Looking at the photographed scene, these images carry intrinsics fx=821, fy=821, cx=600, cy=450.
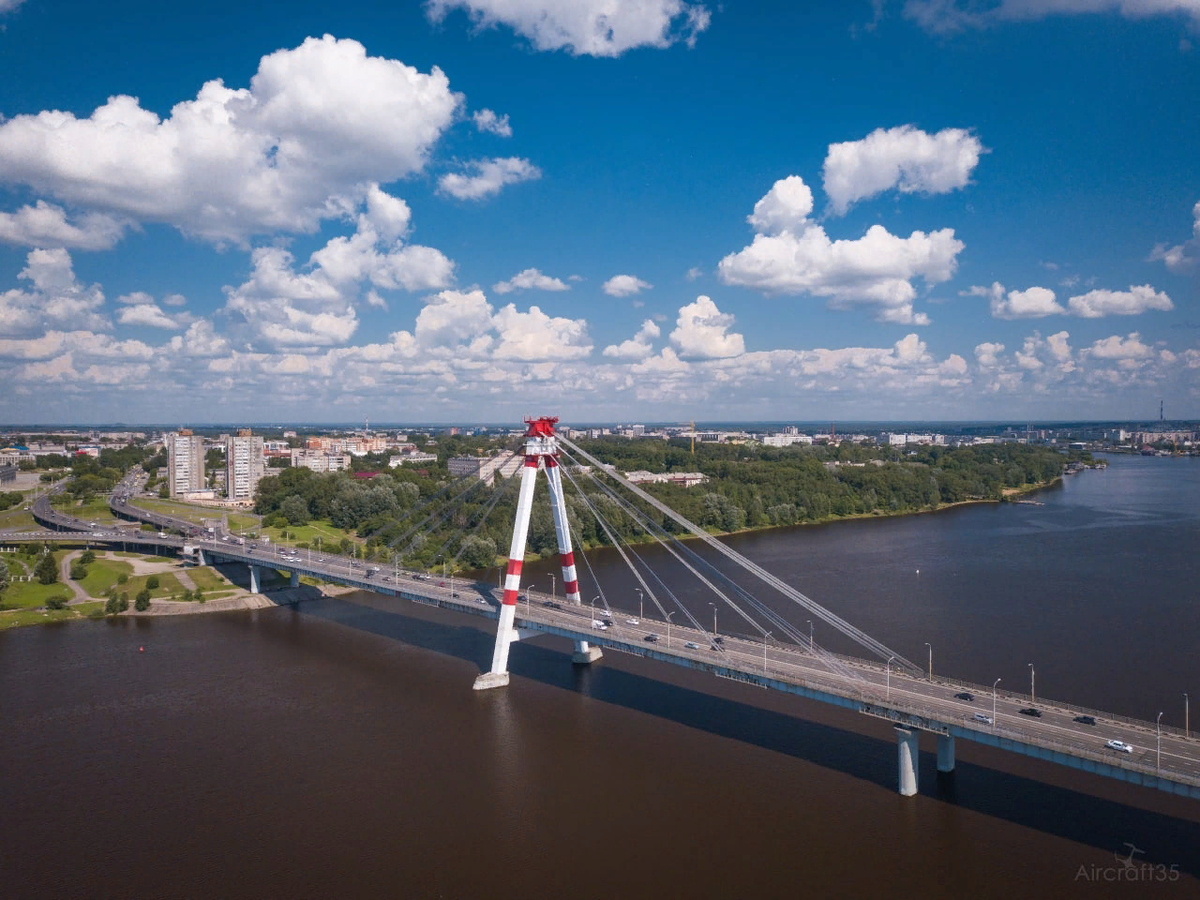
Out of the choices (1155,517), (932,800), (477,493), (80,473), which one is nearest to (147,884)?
(932,800)

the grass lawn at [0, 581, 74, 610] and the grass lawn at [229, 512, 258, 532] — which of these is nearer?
the grass lawn at [0, 581, 74, 610]

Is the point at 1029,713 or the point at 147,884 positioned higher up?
the point at 1029,713

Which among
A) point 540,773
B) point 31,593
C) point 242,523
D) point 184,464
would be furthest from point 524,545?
point 184,464

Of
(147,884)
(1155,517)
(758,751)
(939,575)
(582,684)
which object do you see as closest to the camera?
(147,884)

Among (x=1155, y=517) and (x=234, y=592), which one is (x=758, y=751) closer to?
(x=234, y=592)

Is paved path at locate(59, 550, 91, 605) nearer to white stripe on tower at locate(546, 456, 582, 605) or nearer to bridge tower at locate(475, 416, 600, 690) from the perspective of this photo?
bridge tower at locate(475, 416, 600, 690)

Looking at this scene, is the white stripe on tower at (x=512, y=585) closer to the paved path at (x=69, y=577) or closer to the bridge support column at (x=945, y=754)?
the bridge support column at (x=945, y=754)

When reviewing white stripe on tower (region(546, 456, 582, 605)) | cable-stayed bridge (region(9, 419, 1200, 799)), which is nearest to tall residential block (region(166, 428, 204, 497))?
cable-stayed bridge (region(9, 419, 1200, 799))
